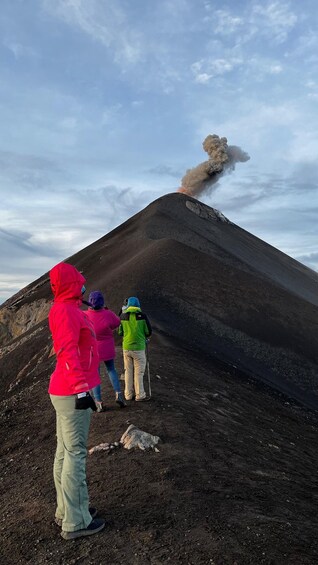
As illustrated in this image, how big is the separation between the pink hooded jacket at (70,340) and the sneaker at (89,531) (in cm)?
162

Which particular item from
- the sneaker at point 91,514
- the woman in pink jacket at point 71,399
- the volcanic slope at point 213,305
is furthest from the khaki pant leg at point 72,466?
the volcanic slope at point 213,305

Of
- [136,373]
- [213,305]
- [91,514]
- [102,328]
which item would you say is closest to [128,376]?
[136,373]

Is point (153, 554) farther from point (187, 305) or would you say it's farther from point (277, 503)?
point (187, 305)

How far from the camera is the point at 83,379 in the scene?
5.37 m

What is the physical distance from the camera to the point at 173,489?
650 cm

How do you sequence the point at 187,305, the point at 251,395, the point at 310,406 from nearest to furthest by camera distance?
1. the point at 251,395
2. the point at 310,406
3. the point at 187,305

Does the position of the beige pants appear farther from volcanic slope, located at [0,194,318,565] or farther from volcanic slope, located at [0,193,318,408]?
volcanic slope, located at [0,193,318,408]

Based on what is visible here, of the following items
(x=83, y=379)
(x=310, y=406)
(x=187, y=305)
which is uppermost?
(x=187, y=305)

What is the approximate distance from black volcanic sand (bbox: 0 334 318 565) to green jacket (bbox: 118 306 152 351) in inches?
56.2

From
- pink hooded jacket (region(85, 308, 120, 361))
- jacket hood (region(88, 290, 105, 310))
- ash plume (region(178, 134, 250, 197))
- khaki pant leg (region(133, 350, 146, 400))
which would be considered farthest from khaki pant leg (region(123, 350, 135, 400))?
ash plume (region(178, 134, 250, 197))

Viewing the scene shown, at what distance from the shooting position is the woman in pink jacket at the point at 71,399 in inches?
210

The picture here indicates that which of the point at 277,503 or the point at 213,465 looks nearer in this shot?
the point at 277,503

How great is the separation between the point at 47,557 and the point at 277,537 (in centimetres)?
279

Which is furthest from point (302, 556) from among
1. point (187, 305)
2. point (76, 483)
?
point (187, 305)
